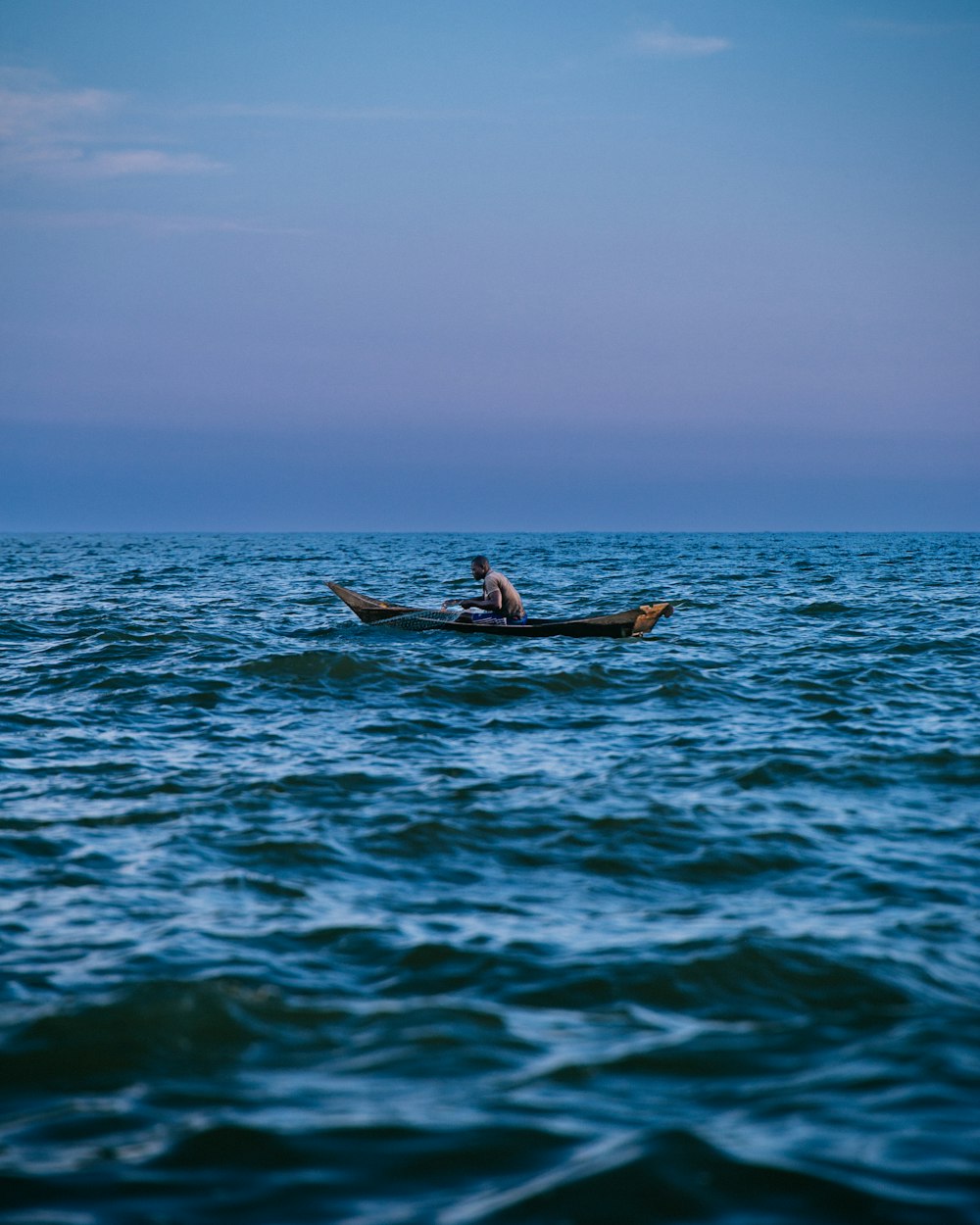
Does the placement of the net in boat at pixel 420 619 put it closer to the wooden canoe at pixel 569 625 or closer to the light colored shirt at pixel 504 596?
the wooden canoe at pixel 569 625

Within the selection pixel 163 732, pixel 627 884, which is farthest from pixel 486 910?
pixel 163 732

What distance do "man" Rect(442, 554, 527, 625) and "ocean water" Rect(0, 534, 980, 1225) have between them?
17.8 ft

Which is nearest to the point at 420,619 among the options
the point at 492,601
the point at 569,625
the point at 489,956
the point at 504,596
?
the point at 492,601

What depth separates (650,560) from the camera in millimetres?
68688

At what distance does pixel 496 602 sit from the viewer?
2241cm

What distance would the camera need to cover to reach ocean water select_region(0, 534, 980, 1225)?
4793 mm

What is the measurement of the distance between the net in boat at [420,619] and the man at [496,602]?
0.39m

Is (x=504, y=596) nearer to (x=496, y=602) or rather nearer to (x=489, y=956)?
(x=496, y=602)

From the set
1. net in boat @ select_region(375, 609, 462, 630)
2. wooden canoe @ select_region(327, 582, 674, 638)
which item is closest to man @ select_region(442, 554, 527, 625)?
wooden canoe @ select_region(327, 582, 674, 638)

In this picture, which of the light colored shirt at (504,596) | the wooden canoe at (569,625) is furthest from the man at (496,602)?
the wooden canoe at (569,625)

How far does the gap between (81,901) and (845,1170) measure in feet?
18.5

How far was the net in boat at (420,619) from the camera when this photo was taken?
23.0 metres

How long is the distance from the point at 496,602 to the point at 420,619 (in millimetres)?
1788

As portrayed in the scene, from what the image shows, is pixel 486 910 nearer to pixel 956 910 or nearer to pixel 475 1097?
pixel 475 1097
